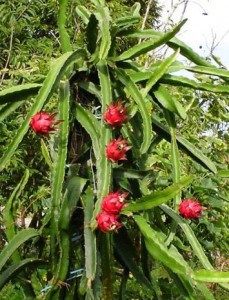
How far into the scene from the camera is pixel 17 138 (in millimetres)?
1502

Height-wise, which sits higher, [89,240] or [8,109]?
[8,109]

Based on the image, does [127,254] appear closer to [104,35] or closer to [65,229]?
[65,229]

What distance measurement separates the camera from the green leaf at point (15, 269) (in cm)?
155

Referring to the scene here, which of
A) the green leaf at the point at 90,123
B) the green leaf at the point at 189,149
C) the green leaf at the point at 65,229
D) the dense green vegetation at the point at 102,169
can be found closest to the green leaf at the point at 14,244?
the dense green vegetation at the point at 102,169

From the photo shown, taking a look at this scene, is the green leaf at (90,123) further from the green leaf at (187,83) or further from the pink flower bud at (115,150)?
the green leaf at (187,83)

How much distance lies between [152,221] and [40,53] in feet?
9.58

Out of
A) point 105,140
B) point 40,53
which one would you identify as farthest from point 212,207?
point 40,53

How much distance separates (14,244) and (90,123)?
353 millimetres

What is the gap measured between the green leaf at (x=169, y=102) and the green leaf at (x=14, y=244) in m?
0.47

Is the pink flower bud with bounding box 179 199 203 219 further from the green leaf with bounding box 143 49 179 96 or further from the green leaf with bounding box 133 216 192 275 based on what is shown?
the green leaf with bounding box 143 49 179 96

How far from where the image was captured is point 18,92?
1577 millimetres

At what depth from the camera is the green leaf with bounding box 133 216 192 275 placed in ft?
4.41

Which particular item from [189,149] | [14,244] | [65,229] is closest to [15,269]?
[14,244]

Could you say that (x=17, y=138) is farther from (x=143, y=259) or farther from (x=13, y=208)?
(x=143, y=259)
